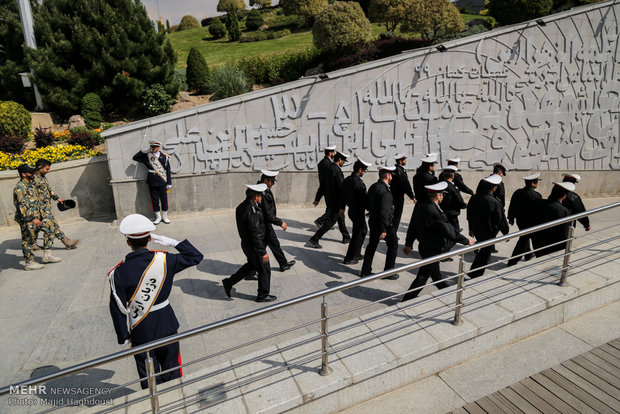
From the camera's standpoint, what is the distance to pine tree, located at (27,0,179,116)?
14789 millimetres

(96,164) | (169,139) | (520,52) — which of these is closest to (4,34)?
(96,164)

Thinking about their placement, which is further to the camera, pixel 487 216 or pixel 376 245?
pixel 376 245

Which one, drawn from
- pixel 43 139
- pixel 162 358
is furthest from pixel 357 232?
pixel 43 139

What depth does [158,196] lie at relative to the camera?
9.43 meters

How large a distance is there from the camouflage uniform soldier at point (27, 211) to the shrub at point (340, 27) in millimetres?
14151

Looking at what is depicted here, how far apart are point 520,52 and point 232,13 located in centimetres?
2784

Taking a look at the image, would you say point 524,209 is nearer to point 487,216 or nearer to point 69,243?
point 487,216

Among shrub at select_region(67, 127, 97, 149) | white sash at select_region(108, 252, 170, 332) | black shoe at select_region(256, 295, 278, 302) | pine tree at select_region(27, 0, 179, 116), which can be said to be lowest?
black shoe at select_region(256, 295, 278, 302)

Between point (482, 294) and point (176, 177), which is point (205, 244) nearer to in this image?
point (176, 177)

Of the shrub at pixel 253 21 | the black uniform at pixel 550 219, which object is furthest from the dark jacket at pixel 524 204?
the shrub at pixel 253 21

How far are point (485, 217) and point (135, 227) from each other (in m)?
4.92

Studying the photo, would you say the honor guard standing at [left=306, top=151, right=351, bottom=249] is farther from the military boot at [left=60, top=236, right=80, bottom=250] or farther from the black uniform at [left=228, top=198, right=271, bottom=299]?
the military boot at [left=60, top=236, right=80, bottom=250]

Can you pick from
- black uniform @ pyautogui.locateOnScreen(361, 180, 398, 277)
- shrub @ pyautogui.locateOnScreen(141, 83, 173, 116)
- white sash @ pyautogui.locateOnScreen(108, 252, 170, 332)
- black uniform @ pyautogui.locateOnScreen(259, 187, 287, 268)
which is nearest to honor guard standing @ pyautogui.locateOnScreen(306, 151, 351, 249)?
black uniform @ pyautogui.locateOnScreen(259, 187, 287, 268)

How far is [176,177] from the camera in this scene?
9773mm
